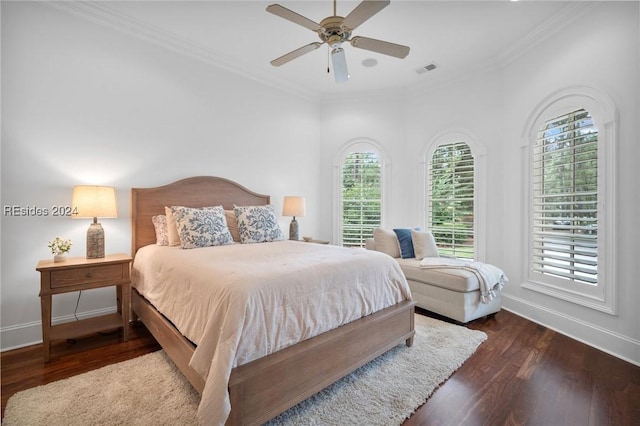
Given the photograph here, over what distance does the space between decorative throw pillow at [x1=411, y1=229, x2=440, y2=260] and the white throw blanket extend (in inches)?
10.0

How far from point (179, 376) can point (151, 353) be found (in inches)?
20.5

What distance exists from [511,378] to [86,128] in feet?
13.9

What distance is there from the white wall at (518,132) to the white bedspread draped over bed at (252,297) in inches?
70.7

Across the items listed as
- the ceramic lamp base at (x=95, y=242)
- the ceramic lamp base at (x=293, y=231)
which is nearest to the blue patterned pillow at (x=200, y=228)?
the ceramic lamp base at (x=95, y=242)

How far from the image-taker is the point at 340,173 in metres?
5.11

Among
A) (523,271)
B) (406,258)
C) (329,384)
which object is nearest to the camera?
(329,384)

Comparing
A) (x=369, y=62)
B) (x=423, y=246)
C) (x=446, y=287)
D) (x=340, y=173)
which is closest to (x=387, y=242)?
(x=423, y=246)

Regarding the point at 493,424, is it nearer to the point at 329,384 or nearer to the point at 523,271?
the point at 329,384

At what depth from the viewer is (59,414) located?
1.70 meters

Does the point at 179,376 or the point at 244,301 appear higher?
the point at 244,301

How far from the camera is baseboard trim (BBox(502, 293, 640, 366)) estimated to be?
2377mm

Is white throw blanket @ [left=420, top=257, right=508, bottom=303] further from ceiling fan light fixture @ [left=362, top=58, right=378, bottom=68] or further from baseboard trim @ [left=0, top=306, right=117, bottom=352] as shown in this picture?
baseboard trim @ [left=0, top=306, right=117, bottom=352]

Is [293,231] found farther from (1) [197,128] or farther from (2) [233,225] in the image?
(1) [197,128]

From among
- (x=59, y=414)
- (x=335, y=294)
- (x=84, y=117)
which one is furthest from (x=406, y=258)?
(x=84, y=117)
